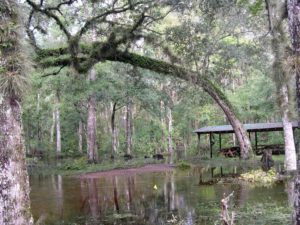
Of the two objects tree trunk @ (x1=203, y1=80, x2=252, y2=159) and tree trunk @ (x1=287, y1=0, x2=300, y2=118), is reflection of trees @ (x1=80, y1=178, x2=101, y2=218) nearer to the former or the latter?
tree trunk @ (x1=287, y1=0, x2=300, y2=118)

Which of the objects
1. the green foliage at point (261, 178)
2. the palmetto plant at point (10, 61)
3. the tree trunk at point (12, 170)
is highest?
the palmetto plant at point (10, 61)

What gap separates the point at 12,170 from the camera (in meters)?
4.22

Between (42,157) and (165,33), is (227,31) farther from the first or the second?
(42,157)

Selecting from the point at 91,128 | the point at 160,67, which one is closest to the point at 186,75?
the point at 160,67

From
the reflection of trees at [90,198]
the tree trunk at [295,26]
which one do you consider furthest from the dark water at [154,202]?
the tree trunk at [295,26]

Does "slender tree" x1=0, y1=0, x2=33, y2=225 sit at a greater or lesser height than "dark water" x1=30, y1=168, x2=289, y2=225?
greater

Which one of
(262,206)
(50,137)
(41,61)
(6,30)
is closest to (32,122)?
(50,137)

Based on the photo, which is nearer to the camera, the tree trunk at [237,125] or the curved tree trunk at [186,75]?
the curved tree trunk at [186,75]

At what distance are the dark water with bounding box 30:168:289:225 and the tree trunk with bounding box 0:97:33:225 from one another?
14.0 ft

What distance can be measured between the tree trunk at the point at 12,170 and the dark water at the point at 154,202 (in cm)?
427

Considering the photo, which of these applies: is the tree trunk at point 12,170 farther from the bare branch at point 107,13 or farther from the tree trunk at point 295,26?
the bare branch at point 107,13

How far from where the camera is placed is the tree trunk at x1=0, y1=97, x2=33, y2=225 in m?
4.18

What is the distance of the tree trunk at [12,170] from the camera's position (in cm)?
418

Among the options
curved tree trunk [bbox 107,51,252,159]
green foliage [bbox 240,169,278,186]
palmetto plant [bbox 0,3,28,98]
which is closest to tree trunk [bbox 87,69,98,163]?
curved tree trunk [bbox 107,51,252,159]
